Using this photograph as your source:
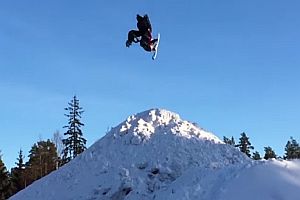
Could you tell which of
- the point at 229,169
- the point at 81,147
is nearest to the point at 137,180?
the point at 229,169

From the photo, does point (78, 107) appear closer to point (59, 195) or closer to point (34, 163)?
point (34, 163)

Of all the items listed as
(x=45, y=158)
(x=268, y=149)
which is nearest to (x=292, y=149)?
(x=268, y=149)

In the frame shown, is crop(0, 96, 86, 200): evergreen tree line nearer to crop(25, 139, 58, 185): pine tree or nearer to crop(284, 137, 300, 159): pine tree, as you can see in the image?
crop(25, 139, 58, 185): pine tree

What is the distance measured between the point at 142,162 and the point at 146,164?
28 cm

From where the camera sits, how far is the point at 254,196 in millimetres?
11680

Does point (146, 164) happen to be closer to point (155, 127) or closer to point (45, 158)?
point (155, 127)

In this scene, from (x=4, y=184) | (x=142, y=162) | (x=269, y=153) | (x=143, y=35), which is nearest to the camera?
(x=143, y=35)

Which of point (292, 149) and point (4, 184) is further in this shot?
point (292, 149)

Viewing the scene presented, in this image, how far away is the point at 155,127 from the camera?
25.7 meters

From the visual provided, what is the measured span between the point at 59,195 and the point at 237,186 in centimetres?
1214

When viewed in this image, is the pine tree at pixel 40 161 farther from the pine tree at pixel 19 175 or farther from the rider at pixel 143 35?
the rider at pixel 143 35

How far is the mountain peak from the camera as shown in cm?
2495

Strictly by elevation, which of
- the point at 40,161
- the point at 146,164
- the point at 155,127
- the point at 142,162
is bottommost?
the point at 146,164

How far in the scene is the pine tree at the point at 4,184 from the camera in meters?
42.6
